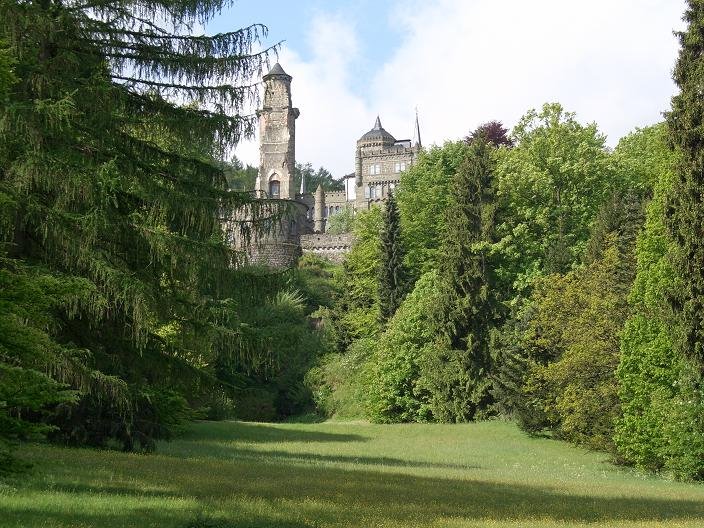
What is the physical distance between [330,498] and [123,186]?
19.1ft

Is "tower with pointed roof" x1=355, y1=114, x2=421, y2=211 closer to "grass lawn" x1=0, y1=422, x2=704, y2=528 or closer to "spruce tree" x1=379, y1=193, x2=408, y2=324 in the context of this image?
"spruce tree" x1=379, y1=193, x2=408, y2=324

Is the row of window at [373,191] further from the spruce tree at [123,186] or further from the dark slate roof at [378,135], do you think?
the spruce tree at [123,186]

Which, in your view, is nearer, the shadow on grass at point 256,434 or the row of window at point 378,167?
the shadow on grass at point 256,434

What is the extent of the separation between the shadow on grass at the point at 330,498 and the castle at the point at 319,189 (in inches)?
1478

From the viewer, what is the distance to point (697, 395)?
76.0 feet

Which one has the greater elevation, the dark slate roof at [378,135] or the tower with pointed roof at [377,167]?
the dark slate roof at [378,135]

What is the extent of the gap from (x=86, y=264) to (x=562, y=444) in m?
24.1

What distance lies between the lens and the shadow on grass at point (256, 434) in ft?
103

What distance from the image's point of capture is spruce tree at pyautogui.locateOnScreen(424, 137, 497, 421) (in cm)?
4031

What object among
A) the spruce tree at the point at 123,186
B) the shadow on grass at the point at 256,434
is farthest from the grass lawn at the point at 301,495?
the shadow on grass at the point at 256,434

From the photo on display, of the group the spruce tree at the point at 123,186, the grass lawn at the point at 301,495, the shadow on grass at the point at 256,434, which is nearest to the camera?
the grass lawn at the point at 301,495

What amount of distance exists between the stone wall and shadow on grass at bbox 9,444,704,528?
6379 cm

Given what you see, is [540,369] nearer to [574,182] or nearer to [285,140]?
[574,182]

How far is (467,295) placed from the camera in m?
41.2
